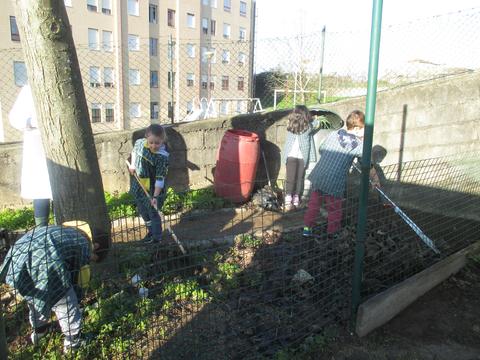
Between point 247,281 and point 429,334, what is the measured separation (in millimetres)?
1374

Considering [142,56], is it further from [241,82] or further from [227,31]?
[227,31]

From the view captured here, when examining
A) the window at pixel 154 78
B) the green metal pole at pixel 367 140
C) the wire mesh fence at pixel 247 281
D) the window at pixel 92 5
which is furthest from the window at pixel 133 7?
the green metal pole at pixel 367 140

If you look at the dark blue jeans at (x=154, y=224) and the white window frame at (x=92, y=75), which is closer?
→ the dark blue jeans at (x=154, y=224)

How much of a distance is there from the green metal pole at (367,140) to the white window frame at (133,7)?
3264 centimetres

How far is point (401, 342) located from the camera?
2.80m

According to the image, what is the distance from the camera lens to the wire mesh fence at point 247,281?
260 centimetres

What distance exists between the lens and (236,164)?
5684 mm

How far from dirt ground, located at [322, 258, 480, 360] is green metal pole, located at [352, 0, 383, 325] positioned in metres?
0.22

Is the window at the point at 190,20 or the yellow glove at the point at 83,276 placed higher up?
the window at the point at 190,20

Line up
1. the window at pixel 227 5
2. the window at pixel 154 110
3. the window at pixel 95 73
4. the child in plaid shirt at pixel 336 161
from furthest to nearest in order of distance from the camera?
1. the window at pixel 227 5
2. the window at pixel 154 110
3. the window at pixel 95 73
4. the child in plaid shirt at pixel 336 161

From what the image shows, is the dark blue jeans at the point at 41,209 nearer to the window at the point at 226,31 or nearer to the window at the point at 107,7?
the window at the point at 107,7

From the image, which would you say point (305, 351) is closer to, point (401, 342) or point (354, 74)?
point (401, 342)

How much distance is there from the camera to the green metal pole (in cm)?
238

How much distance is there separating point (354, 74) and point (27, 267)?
662cm
